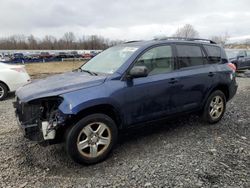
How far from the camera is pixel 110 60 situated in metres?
4.29

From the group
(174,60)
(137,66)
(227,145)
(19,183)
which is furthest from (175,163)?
(19,183)

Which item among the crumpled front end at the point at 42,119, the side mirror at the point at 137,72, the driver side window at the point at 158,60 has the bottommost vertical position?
the crumpled front end at the point at 42,119

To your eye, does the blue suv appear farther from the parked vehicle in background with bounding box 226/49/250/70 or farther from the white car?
the parked vehicle in background with bounding box 226/49/250/70

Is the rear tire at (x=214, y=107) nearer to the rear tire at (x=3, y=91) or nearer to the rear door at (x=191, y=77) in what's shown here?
the rear door at (x=191, y=77)

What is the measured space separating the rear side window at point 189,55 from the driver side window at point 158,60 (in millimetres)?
220

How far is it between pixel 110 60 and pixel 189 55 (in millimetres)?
1541

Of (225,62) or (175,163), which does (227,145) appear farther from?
(225,62)

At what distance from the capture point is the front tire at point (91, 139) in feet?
10.7

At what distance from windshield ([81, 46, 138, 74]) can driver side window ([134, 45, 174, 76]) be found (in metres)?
0.23

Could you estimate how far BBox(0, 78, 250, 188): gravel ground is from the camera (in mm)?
3090

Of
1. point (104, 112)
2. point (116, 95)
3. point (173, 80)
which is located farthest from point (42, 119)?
point (173, 80)

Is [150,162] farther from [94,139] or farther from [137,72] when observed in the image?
[137,72]

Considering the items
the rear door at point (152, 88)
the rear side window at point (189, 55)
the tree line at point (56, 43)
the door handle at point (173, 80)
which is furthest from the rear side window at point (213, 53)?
the tree line at point (56, 43)

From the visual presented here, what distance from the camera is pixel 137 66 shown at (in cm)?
381
